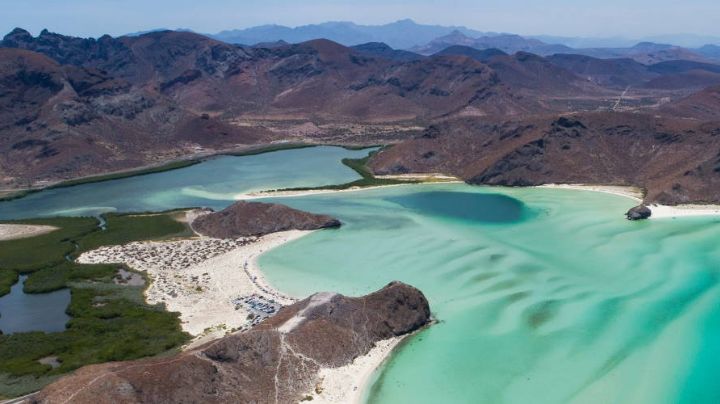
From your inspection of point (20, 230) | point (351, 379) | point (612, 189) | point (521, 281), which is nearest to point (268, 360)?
point (351, 379)

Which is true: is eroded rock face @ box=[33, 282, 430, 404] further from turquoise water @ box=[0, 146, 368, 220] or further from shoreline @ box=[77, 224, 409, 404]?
turquoise water @ box=[0, 146, 368, 220]

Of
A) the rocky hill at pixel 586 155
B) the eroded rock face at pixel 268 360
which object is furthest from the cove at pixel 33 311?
the rocky hill at pixel 586 155

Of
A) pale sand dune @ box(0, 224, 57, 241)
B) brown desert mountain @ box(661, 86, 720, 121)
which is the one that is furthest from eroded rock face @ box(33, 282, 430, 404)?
brown desert mountain @ box(661, 86, 720, 121)

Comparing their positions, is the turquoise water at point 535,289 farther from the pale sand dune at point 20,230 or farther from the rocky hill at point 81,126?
the rocky hill at point 81,126

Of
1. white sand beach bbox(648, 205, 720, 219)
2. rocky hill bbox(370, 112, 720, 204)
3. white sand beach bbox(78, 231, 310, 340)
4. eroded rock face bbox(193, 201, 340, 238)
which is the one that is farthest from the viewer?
rocky hill bbox(370, 112, 720, 204)

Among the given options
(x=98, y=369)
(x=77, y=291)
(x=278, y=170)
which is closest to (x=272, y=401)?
(x=98, y=369)

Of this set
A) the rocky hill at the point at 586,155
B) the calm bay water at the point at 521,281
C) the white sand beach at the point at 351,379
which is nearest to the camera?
the white sand beach at the point at 351,379
